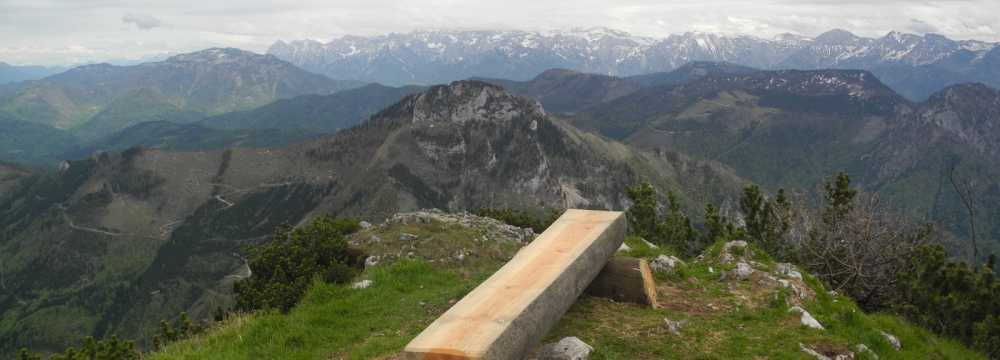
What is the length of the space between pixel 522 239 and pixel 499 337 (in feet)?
64.6

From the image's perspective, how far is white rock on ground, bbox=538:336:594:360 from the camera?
1093cm

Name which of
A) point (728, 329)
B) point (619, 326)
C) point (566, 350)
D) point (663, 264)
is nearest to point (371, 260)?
point (663, 264)

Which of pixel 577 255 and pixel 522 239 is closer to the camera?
pixel 577 255

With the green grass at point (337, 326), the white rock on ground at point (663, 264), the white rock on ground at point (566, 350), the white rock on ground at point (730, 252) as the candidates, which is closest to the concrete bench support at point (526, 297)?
the white rock on ground at point (566, 350)

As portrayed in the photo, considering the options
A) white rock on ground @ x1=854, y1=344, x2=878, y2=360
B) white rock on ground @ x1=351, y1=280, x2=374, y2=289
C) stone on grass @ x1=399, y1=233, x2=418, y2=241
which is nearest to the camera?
white rock on ground @ x1=854, y1=344, x2=878, y2=360

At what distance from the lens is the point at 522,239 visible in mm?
28656

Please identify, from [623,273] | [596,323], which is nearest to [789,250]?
[623,273]

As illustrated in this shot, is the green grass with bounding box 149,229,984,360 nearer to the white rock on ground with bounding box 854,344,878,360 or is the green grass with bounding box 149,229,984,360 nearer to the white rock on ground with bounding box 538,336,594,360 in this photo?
the white rock on ground with bounding box 854,344,878,360

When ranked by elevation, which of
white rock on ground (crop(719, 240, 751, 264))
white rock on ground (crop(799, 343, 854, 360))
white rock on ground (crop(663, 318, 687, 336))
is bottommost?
white rock on ground (crop(719, 240, 751, 264))

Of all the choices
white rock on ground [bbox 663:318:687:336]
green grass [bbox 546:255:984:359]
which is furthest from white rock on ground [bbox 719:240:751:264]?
white rock on ground [bbox 663:318:687:336]

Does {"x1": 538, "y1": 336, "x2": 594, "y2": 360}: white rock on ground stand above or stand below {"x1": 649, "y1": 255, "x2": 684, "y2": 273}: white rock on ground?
above

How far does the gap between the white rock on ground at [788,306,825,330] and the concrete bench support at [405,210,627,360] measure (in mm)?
4768

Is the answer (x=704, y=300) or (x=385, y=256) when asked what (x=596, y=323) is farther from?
(x=385, y=256)

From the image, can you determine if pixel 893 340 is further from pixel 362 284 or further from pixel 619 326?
pixel 362 284
